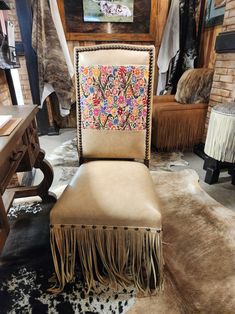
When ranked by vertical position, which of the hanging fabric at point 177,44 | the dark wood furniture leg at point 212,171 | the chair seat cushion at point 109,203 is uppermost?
the hanging fabric at point 177,44

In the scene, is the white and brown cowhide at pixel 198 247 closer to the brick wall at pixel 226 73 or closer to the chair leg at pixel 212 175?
the chair leg at pixel 212 175

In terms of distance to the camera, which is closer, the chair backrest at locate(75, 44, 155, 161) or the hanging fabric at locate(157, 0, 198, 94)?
the chair backrest at locate(75, 44, 155, 161)

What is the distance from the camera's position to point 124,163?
1.26 m

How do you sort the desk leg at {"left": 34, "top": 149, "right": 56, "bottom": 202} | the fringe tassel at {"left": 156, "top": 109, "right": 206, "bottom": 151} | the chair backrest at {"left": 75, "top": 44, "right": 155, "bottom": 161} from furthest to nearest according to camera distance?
the fringe tassel at {"left": 156, "top": 109, "right": 206, "bottom": 151}
the desk leg at {"left": 34, "top": 149, "right": 56, "bottom": 202}
the chair backrest at {"left": 75, "top": 44, "right": 155, "bottom": 161}

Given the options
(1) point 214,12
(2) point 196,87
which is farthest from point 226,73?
(1) point 214,12

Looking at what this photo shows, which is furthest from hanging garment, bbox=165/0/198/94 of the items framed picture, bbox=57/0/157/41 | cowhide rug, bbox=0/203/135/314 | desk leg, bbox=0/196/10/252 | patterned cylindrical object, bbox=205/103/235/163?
desk leg, bbox=0/196/10/252

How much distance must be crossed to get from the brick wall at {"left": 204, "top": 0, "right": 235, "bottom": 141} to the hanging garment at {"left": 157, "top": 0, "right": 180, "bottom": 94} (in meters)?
1.09

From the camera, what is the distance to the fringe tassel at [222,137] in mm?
1646

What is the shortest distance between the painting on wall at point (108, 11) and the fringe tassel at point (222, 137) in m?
2.23

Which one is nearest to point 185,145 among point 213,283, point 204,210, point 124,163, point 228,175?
point 228,175

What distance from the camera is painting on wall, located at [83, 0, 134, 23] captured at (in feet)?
9.71

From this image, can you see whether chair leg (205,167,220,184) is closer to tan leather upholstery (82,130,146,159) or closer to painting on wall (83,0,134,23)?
tan leather upholstery (82,130,146,159)

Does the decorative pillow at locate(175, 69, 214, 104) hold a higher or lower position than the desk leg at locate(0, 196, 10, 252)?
higher

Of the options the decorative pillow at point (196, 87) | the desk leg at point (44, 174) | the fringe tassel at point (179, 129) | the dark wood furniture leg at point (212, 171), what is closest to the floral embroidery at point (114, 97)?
the desk leg at point (44, 174)
